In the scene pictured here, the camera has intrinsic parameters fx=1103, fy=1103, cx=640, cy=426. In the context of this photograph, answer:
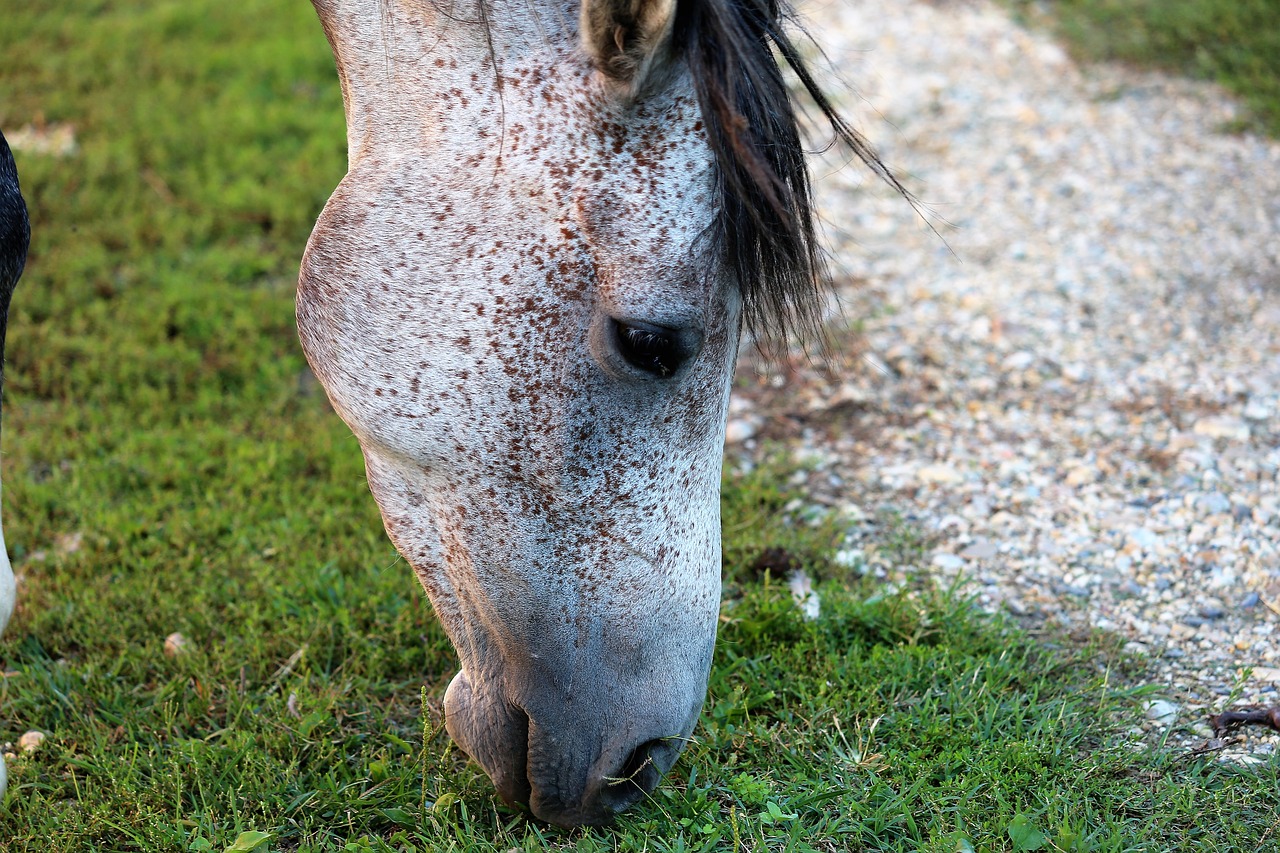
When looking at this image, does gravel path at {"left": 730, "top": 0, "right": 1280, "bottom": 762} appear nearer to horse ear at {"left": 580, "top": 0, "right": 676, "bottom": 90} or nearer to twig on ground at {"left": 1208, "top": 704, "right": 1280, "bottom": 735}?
twig on ground at {"left": 1208, "top": 704, "right": 1280, "bottom": 735}

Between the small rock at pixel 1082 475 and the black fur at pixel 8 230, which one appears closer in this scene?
the black fur at pixel 8 230

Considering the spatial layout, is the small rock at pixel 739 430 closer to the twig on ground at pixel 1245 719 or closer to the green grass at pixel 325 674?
the green grass at pixel 325 674

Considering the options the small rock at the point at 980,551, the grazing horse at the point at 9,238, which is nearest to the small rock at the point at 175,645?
the grazing horse at the point at 9,238

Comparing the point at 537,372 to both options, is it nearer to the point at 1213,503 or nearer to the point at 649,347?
the point at 649,347

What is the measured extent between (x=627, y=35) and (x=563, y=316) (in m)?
0.48

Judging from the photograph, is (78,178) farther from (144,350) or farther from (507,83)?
(507,83)

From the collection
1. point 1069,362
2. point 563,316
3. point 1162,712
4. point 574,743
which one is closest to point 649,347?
point 563,316

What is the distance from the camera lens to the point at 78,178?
5316 mm

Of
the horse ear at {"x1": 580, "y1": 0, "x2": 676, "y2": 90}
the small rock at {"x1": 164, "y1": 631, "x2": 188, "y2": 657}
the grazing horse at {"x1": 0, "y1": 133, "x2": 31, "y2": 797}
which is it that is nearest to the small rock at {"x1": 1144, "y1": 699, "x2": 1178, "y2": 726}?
the horse ear at {"x1": 580, "y1": 0, "x2": 676, "y2": 90}

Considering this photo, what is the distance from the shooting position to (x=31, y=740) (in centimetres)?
263

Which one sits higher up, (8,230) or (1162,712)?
(8,230)

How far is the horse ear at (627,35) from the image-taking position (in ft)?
5.76

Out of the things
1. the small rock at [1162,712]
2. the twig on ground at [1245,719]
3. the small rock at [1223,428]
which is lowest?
the small rock at [1162,712]

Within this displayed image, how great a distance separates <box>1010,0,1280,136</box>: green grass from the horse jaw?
484 centimetres
